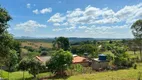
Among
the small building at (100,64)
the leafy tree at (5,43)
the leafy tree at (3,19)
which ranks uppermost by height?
the leafy tree at (3,19)

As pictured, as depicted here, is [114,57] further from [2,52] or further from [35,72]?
[2,52]

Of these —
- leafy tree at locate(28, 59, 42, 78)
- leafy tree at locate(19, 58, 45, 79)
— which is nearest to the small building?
leafy tree at locate(28, 59, 42, 78)

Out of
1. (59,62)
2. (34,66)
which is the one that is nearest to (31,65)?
(34,66)

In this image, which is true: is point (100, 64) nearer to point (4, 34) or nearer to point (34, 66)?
point (34, 66)

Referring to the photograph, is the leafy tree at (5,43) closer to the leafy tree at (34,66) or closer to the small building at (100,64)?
the leafy tree at (34,66)

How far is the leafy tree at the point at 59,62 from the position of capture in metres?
31.5

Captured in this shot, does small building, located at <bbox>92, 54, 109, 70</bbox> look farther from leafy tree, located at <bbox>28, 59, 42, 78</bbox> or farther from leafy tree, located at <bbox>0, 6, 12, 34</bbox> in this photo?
leafy tree, located at <bbox>0, 6, 12, 34</bbox>

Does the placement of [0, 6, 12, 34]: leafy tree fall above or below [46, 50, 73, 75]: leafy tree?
above

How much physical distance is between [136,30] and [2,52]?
123ft

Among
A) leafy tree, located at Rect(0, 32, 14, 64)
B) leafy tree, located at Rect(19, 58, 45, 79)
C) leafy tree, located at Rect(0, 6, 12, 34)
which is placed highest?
leafy tree, located at Rect(0, 6, 12, 34)

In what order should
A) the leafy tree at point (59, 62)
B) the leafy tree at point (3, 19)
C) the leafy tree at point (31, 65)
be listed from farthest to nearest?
the leafy tree at point (59, 62), the leafy tree at point (31, 65), the leafy tree at point (3, 19)

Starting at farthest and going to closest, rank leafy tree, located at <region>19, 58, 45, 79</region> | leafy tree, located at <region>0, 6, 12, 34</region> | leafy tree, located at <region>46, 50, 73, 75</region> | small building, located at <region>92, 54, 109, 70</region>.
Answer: small building, located at <region>92, 54, 109, 70</region>
leafy tree, located at <region>46, 50, 73, 75</region>
leafy tree, located at <region>19, 58, 45, 79</region>
leafy tree, located at <region>0, 6, 12, 34</region>

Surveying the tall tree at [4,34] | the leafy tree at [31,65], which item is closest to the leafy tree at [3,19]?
the tall tree at [4,34]

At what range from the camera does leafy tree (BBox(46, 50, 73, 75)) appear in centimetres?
3153
